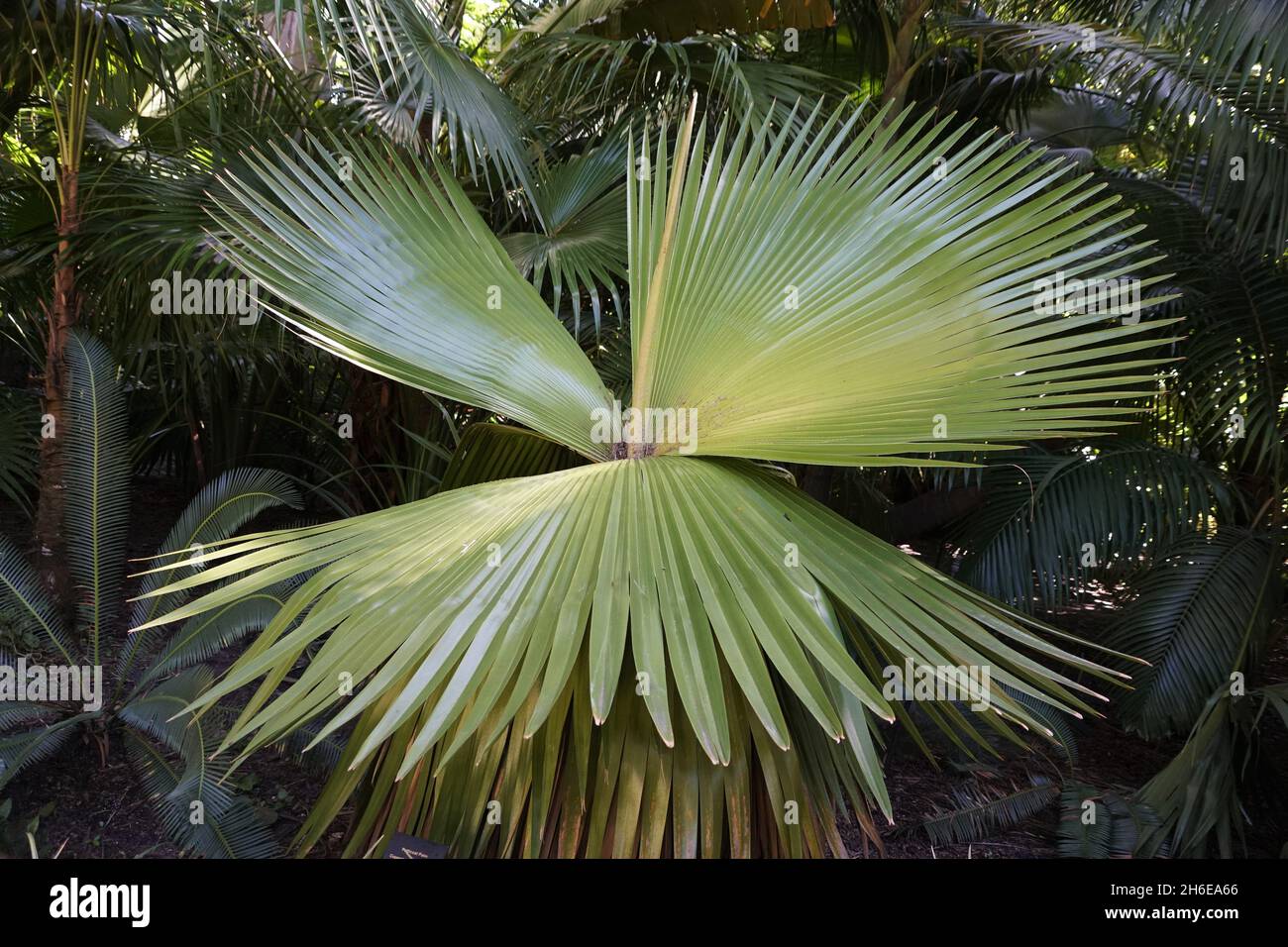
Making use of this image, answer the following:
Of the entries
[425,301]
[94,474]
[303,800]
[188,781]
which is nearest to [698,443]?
[425,301]

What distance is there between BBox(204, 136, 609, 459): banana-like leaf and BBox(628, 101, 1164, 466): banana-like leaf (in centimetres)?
17

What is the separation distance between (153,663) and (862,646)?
8.80ft

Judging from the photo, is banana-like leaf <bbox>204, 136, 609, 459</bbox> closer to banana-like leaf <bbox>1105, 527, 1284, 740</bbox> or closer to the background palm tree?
the background palm tree

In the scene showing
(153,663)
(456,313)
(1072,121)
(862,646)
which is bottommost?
(153,663)

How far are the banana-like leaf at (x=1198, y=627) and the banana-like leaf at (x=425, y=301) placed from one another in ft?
9.10

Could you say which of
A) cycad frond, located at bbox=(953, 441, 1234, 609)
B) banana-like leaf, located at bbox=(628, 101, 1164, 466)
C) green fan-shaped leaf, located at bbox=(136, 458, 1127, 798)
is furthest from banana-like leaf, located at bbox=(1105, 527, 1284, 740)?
green fan-shaped leaf, located at bbox=(136, 458, 1127, 798)

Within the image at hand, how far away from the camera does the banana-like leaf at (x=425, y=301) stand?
1.62m

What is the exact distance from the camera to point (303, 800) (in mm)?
3223

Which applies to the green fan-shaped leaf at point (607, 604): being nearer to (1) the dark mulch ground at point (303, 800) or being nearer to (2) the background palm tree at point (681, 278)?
(2) the background palm tree at point (681, 278)

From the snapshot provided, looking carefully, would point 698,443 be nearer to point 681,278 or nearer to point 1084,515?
point 681,278

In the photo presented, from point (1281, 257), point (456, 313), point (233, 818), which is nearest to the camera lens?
point (456, 313)

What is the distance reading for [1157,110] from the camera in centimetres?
381
